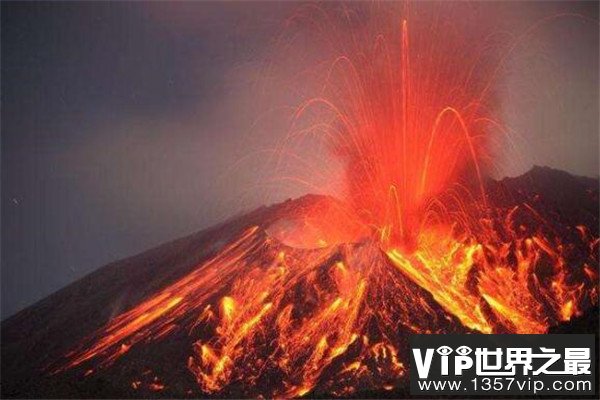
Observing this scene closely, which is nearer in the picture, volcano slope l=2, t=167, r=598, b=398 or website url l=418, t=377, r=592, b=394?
website url l=418, t=377, r=592, b=394

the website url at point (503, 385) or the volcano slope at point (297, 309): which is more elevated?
the website url at point (503, 385)

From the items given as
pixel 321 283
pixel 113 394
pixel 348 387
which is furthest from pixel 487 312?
pixel 113 394

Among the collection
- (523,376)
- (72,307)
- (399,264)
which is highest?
(523,376)

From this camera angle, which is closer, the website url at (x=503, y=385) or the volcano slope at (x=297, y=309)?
the website url at (x=503, y=385)

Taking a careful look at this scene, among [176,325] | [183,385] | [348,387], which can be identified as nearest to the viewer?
[348,387]

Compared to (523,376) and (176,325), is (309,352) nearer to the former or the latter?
(176,325)

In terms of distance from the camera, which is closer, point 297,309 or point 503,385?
point 503,385

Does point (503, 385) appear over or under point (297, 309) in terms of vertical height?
over

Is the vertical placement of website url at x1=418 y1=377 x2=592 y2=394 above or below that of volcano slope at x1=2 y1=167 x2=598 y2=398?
above
